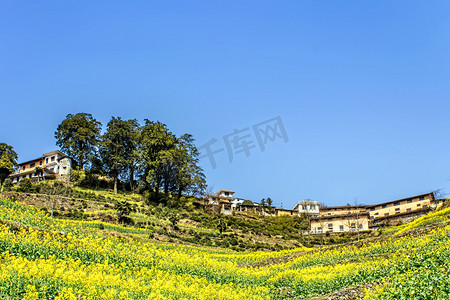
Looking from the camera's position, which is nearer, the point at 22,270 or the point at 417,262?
the point at 22,270

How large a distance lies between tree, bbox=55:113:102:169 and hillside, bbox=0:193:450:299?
41305 millimetres

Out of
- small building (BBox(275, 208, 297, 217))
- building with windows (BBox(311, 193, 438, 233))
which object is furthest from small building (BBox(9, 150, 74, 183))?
building with windows (BBox(311, 193, 438, 233))

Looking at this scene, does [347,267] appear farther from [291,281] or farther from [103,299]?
[103,299]

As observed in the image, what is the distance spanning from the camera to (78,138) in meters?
68.4

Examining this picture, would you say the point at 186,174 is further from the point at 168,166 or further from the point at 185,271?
the point at 185,271

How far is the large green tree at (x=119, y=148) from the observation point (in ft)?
226

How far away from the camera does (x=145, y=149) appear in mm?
72125

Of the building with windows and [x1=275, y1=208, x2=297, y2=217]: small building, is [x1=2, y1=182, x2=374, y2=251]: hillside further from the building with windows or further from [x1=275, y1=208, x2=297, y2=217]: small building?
[x1=275, y1=208, x2=297, y2=217]: small building

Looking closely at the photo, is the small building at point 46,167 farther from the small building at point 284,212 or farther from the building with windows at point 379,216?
the building with windows at point 379,216

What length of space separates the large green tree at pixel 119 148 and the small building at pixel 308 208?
36.1m

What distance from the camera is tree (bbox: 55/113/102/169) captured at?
68438mm

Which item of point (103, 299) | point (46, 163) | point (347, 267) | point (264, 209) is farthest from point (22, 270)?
point (264, 209)

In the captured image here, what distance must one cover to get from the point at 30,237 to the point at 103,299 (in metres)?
8.78

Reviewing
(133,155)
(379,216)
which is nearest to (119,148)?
(133,155)
